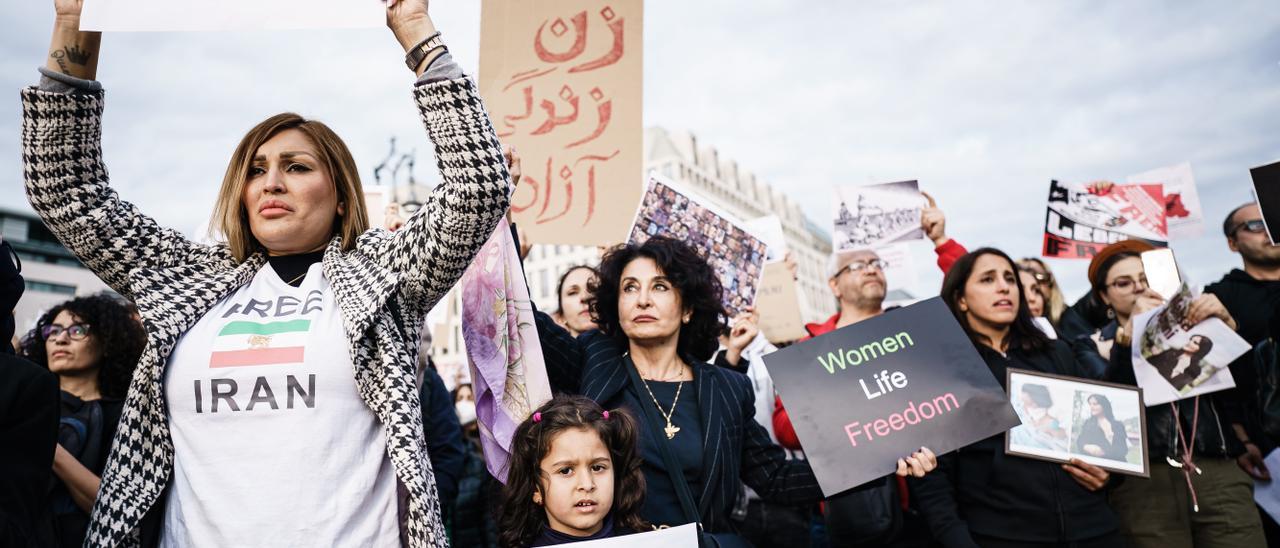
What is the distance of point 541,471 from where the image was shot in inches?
104

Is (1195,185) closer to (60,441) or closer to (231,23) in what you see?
(231,23)

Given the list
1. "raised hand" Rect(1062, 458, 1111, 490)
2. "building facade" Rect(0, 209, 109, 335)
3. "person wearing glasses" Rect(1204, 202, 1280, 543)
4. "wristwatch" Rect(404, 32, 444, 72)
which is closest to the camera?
"wristwatch" Rect(404, 32, 444, 72)

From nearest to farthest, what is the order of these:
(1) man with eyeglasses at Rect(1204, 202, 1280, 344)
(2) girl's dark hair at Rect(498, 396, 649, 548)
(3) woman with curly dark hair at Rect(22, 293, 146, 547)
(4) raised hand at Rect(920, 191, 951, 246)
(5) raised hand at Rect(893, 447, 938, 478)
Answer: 1. (2) girl's dark hair at Rect(498, 396, 649, 548)
2. (5) raised hand at Rect(893, 447, 938, 478)
3. (3) woman with curly dark hair at Rect(22, 293, 146, 547)
4. (1) man with eyeglasses at Rect(1204, 202, 1280, 344)
5. (4) raised hand at Rect(920, 191, 951, 246)

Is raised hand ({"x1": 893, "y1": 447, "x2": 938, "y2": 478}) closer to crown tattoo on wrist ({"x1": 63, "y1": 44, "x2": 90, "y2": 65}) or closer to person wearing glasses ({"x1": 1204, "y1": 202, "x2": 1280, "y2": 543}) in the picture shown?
person wearing glasses ({"x1": 1204, "y1": 202, "x2": 1280, "y2": 543})

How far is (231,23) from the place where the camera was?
1893mm

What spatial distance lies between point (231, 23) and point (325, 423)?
0.91 meters

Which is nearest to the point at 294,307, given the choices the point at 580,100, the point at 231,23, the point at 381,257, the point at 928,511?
the point at 381,257

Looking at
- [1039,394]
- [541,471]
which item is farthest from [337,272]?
[1039,394]

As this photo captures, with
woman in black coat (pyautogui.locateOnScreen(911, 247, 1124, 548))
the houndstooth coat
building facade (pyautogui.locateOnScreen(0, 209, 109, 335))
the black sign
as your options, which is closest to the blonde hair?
the houndstooth coat

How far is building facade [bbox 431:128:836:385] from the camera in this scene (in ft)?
211

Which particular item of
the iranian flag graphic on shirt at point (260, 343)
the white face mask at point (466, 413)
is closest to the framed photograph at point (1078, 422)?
the iranian flag graphic on shirt at point (260, 343)

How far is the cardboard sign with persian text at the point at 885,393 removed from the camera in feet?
9.67

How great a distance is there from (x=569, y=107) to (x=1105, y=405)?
2.59 meters

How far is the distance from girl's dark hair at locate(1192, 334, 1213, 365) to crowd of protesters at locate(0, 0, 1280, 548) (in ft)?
0.47
